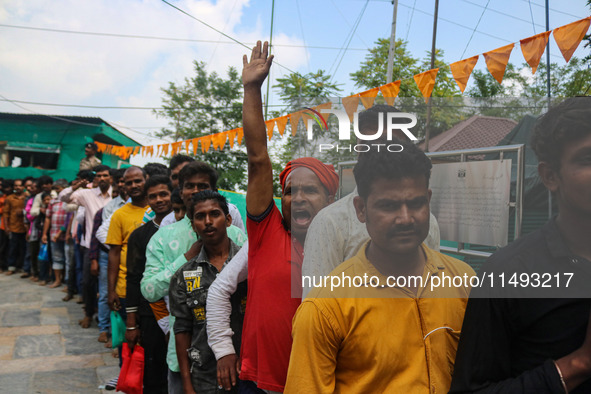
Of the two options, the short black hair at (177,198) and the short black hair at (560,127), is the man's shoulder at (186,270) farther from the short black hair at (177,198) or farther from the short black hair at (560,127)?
the short black hair at (560,127)

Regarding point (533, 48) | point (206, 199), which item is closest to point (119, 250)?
point (206, 199)

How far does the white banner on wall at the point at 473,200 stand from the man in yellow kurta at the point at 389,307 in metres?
0.04

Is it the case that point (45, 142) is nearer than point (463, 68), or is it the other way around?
point (463, 68)

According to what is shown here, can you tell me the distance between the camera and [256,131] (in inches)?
64.2

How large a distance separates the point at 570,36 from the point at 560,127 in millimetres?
2335

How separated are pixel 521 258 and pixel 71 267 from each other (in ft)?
23.2

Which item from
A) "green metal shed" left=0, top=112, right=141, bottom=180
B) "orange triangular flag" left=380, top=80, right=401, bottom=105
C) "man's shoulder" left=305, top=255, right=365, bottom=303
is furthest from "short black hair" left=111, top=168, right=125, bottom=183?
"green metal shed" left=0, top=112, right=141, bottom=180

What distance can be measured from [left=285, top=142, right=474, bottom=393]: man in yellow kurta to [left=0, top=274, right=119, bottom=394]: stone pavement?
3542mm

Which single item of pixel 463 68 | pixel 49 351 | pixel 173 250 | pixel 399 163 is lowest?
pixel 49 351

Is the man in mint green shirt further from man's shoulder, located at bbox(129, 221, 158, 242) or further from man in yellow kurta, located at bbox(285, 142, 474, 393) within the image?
man in yellow kurta, located at bbox(285, 142, 474, 393)

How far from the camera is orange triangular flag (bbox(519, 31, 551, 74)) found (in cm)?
318

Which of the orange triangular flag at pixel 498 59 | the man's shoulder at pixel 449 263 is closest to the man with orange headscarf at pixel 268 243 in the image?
the man's shoulder at pixel 449 263

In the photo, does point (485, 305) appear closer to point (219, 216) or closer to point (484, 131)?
Answer: point (484, 131)

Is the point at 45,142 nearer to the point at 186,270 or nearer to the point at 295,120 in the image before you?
the point at 186,270
